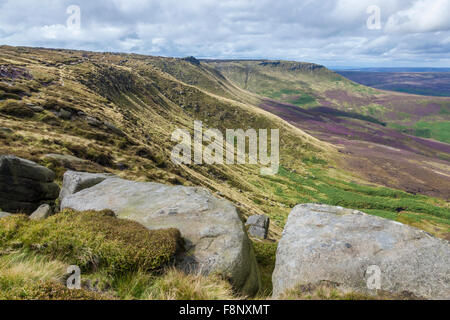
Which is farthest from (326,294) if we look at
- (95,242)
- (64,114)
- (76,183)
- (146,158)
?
(64,114)

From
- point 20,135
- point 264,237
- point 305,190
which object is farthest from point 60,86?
point 305,190

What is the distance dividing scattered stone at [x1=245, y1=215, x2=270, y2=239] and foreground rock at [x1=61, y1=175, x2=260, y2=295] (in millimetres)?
10305

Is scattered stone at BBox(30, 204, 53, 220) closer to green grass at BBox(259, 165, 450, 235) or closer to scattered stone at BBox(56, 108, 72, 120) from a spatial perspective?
scattered stone at BBox(56, 108, 72, 120)

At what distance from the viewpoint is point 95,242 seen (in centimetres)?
776

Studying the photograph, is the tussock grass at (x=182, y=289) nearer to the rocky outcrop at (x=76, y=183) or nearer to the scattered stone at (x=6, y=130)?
the rocky outcrop at (x=76, y=183)

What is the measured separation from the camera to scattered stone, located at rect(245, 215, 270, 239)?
22184mm

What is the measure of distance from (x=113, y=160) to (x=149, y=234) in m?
23.9

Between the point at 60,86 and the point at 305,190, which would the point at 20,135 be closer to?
the point at 60,86

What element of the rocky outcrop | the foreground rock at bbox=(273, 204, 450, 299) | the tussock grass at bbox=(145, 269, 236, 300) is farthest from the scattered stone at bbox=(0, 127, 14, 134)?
the foreground rock at bbox=(273, 204, 450, 299)

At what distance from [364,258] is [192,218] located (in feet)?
23.1

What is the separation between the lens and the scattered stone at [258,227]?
2218 cm

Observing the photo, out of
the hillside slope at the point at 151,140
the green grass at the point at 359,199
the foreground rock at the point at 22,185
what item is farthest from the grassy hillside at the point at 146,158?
the foreground rock at the point at 22,185

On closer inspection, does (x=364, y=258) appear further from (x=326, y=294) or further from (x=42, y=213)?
(x=42, y=213)

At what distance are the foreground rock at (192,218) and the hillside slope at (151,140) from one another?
34.5ft
